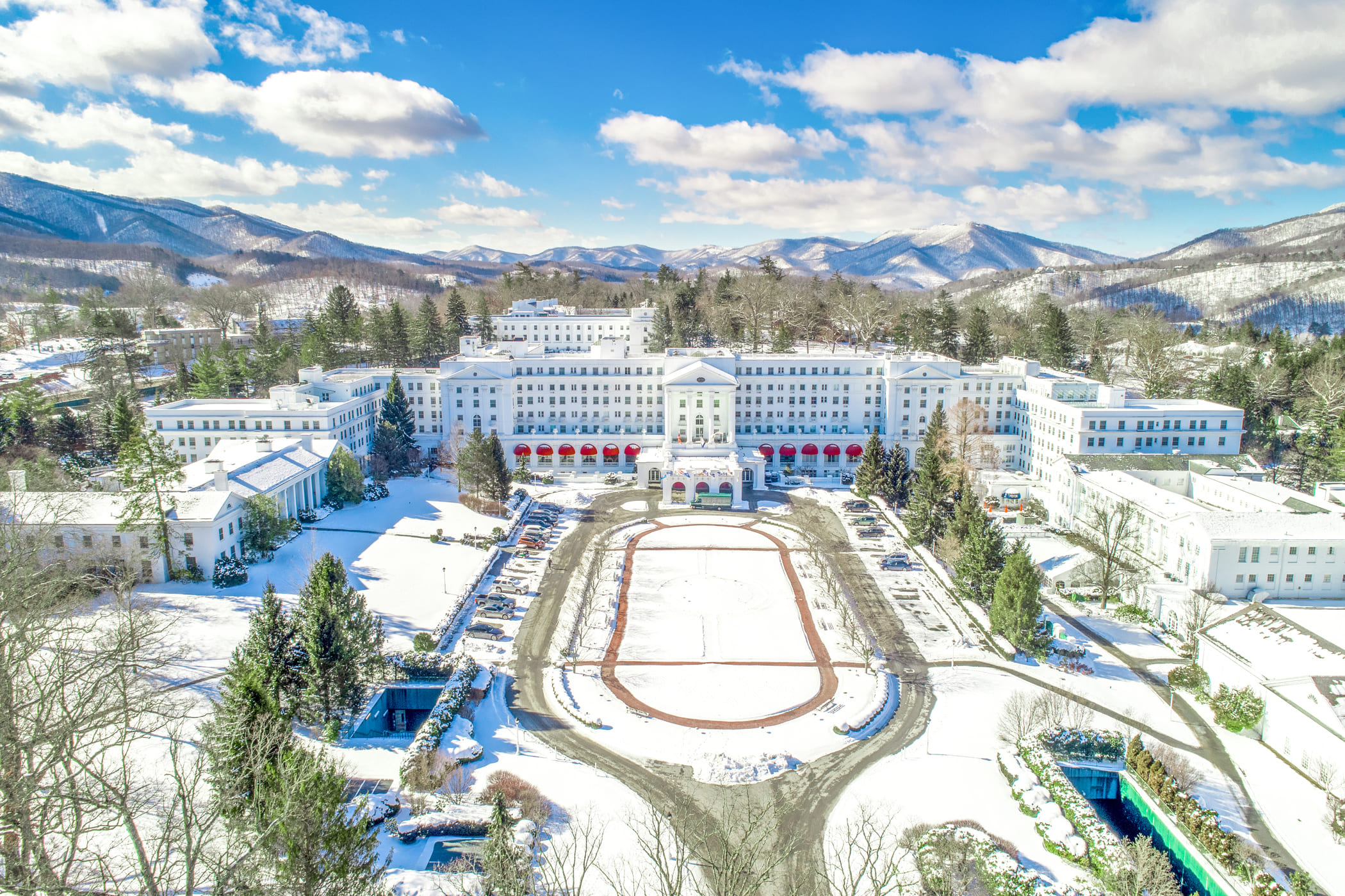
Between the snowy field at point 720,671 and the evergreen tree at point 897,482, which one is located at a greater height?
the evergreen tree at point 897,482

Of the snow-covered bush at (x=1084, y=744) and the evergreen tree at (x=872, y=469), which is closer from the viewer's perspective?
the snow-covered bush at (x=1084, y=744)

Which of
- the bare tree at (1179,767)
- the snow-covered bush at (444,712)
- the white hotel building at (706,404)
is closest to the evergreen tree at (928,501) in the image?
the white hotel building at (706,404)

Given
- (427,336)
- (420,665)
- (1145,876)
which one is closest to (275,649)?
(420,665)

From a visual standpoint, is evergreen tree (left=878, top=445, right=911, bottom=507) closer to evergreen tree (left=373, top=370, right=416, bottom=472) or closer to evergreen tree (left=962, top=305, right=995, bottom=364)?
evergreen tree (left=962, top=305, right=995, bottom=364)

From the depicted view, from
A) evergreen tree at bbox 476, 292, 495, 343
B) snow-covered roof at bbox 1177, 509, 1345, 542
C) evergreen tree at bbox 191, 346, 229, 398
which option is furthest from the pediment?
evergreen tree at bbox 191, 346, 229, 398

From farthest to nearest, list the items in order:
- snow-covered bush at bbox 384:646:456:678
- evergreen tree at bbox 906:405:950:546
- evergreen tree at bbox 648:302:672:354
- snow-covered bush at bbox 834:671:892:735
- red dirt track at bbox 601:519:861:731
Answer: evergreen tree at bbox 648:302:672:354, evergreen tree at bbox 906:405:950:546, snow-covered bush at bbox 384:646:456:678, red dirt track at bbox 601:519:861:731, snow-covered bush at bbox 834:671:892:735

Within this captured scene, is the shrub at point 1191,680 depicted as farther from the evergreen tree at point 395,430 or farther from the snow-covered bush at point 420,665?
the evergreen tree at point 395,430
